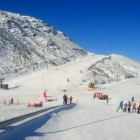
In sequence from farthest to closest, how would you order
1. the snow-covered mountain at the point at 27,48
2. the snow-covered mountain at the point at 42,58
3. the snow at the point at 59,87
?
1. the snow-covered mountain at the point at 27,48
2. the snow-covered mountain at the point at 42,58
3. the snow at the point at 59,87

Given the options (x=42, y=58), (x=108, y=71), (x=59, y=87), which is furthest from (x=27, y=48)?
(x=59, y=87)

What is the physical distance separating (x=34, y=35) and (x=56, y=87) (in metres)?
94.0

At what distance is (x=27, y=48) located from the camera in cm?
11356

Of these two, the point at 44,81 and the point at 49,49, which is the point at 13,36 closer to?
the point at 49,49

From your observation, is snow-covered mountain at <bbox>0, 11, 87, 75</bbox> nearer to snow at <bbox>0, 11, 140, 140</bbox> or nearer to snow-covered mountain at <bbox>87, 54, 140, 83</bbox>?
snow at <bbox>0, 11, 140, 140</bbox>

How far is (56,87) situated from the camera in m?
57.8

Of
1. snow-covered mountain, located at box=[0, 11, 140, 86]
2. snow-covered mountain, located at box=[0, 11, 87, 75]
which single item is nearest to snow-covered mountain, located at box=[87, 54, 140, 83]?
snow-covered mountain, located at box=[0, 11, 140, 86]

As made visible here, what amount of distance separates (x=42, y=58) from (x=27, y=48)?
1554 cm

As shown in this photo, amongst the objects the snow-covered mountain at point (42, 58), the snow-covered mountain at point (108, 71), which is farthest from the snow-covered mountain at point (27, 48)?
the snow-covered mountain at point (108, 71)

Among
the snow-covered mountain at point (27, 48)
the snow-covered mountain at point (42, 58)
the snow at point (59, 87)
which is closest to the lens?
the snow at point (59, 87)

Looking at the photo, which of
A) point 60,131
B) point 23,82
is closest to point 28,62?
point 23,82

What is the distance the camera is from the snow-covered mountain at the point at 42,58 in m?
73.3

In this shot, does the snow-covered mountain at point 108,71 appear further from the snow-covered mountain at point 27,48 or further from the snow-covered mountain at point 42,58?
the snow-covered mountain at point 27,48

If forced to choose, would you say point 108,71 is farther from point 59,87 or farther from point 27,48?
point 27,48
